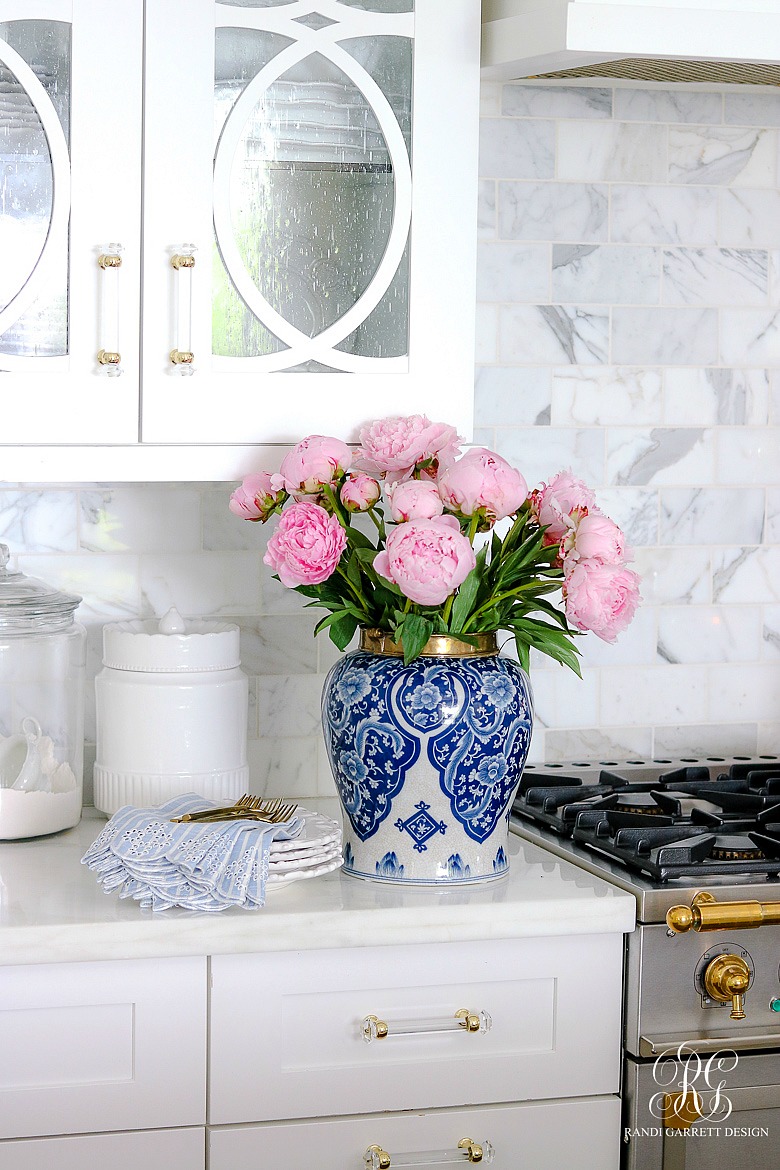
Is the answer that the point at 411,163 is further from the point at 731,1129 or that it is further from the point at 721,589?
the point at 731,1129

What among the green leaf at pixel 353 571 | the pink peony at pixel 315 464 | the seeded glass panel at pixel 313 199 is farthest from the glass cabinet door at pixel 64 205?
the green leaf at pixel 353 571

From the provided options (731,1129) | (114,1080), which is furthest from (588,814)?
(114,1080)

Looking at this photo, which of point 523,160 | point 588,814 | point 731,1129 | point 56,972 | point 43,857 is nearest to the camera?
point 56,972

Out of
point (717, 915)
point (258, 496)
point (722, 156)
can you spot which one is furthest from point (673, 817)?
point (722, 156)

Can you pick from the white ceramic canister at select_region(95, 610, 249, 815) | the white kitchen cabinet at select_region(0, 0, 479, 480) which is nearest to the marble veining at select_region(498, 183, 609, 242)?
the white kitchen cabinet at select_region(0, 0, 479, 480)

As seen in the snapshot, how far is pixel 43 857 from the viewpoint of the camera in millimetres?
1693

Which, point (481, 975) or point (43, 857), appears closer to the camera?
point (481, 975)

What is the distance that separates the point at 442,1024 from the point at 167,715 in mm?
569

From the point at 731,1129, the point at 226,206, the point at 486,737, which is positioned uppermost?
the point at 226,206

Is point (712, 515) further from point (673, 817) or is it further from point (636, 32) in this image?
point (636, 32)

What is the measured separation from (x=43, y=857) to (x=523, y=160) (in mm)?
1319

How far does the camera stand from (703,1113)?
1545 millimetres

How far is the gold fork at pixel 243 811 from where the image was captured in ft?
5.33

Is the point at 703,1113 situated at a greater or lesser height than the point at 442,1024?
lesser
